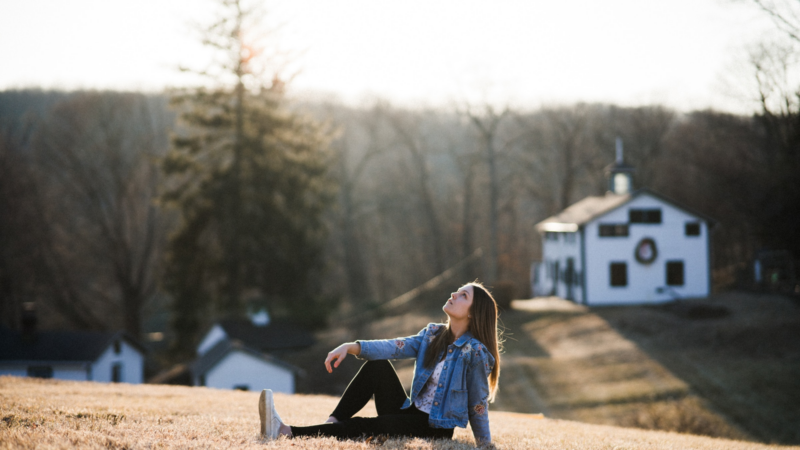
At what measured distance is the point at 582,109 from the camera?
6150 cm

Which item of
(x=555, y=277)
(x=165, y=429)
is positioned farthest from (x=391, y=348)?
(x=555, y=277)

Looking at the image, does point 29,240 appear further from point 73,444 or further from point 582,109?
point 582,109

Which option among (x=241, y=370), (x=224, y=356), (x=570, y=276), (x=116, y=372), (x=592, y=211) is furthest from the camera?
(x=570, y=276)

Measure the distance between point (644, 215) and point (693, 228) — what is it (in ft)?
10.0

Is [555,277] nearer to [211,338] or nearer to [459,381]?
[211,338]

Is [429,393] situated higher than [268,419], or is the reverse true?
[429,393]

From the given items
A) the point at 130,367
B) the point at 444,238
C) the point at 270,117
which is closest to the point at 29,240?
the point at 130,367

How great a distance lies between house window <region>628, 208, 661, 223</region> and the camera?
123 feet

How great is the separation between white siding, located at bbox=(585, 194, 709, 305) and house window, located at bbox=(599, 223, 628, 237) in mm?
211

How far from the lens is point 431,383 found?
237 inches

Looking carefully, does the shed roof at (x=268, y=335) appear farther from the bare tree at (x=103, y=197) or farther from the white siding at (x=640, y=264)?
the white siding at (x=640, y=264)

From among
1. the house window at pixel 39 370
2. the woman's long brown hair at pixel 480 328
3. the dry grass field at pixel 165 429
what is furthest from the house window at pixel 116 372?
the woman's long brown hair at pixel 480 328

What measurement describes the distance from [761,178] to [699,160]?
52.0 feet

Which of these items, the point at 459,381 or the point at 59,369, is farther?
the point at 59,369
